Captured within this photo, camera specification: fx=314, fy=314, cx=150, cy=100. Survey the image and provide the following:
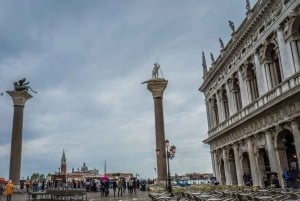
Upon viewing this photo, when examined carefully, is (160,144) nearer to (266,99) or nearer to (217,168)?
(217,168)

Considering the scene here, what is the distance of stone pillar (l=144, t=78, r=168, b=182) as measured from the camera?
1400 inches

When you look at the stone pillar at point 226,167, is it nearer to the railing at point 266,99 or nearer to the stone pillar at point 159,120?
the railing at point 266,99

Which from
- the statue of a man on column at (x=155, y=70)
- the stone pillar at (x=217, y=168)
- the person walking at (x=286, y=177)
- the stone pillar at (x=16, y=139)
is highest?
the statue of a man on column at (x=155, y=70)

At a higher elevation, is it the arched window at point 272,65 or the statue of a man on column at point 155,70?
the statue of a man on column at point 155,70

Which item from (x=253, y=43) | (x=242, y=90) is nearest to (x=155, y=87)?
(x=242, y=90)

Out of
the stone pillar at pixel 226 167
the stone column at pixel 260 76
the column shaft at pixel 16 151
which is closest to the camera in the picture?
the stone column at pixel 260 76

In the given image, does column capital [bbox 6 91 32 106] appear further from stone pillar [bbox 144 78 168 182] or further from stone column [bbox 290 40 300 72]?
stone column [bbox 290 40 300 72]

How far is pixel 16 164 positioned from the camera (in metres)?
35.8

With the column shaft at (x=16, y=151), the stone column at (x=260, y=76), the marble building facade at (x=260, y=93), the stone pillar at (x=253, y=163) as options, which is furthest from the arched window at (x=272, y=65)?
the column shaft at (x=16, y=151)

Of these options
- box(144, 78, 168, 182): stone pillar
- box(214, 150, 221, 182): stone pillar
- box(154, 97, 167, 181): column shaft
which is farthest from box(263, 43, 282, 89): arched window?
box(214, 150, 221, 182): stone pillar

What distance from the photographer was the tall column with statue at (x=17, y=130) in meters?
35.8

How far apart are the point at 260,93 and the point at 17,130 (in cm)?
2721

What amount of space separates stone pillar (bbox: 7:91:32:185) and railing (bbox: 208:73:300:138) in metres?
23.3

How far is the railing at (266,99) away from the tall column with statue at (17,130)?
76.6ft
